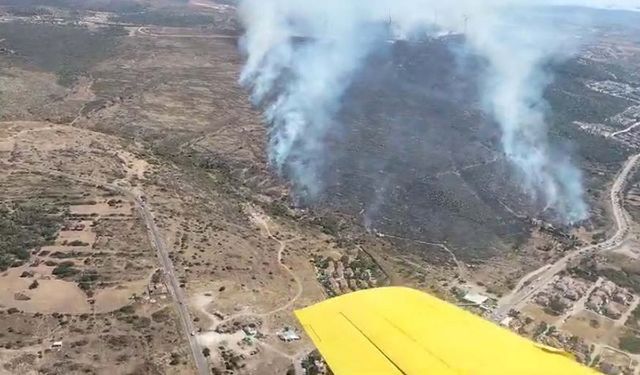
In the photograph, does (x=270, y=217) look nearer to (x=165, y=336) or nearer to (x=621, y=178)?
(x=165, y=336)

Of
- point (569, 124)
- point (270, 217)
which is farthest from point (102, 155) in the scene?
point (569, 124)

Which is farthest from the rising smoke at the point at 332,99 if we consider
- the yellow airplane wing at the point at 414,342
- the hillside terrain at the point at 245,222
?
the yellow airplane wing at the point at 414,342

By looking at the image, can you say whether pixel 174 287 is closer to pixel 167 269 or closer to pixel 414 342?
pixel 167 269

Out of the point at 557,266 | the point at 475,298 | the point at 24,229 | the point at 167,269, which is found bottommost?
the point at 557,266

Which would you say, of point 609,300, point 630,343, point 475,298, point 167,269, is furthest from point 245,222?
point 630,343

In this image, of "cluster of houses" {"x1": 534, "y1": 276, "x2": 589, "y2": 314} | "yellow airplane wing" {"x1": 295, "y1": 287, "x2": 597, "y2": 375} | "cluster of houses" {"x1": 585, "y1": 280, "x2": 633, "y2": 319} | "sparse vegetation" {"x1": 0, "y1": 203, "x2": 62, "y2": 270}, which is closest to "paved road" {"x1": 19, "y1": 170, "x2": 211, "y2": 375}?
"sparse vegetation" {"x1": 0, "y1": 203, "x2": 62, "y2": 270}
